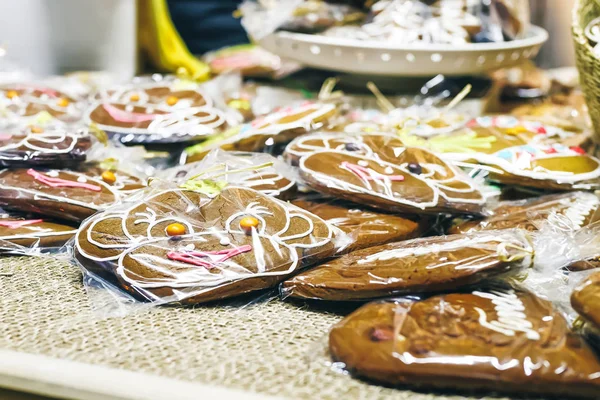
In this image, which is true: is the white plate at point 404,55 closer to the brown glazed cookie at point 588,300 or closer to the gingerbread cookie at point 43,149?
the gingerbread cookie at point 43,149

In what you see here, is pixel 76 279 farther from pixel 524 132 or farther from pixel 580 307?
pixel 524 132

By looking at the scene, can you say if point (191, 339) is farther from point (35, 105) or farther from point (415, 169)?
point (35, 105)

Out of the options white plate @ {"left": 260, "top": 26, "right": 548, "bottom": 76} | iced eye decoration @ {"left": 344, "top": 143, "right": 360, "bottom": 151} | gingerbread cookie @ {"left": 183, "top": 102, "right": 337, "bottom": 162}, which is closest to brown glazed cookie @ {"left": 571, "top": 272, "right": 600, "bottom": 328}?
iced eye decoration @ {"left": 344, "top": 143, "right": 360, "bottom": 151}

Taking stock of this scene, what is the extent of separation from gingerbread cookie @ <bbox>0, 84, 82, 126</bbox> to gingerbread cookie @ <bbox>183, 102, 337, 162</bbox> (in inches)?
11.7

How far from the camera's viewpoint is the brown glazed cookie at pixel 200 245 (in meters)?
0.76

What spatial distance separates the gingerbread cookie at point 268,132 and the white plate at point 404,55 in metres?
0.16

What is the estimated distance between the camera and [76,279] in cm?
84

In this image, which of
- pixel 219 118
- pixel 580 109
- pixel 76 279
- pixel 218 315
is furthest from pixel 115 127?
pixel 580 109

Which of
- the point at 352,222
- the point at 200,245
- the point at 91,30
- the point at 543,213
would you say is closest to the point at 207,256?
the point at 200,245

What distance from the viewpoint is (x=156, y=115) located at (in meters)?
1.21

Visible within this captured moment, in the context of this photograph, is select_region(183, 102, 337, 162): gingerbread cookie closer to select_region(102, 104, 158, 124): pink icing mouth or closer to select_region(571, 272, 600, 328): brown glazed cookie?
select_region(102, 104, 158, 124): pink icing mouth

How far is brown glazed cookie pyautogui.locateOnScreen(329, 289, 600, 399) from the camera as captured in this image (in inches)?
23.4

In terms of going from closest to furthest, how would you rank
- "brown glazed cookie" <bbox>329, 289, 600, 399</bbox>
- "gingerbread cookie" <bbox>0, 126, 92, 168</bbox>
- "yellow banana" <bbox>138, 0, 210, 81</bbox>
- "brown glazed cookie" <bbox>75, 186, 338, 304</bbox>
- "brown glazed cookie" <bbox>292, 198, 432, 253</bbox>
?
"brown glazed cookie" <bbox>329, 289, 600, 399</bbox>, "brown glazed cookie" <bbox>75, 186, 338, 304</bbox>, "brown glazed cookie" <bbox>292, 198, 432, 253</bbox>, "gingerbread cookie" <bbox>0, 126, 92, 168</bbox>, "yellow banana" <bbox>138, 0, 210, 81</bbox>

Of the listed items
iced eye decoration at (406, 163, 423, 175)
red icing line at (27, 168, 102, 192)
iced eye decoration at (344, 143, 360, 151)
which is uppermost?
iced eye decoration at (344, 143, 360, 151)
